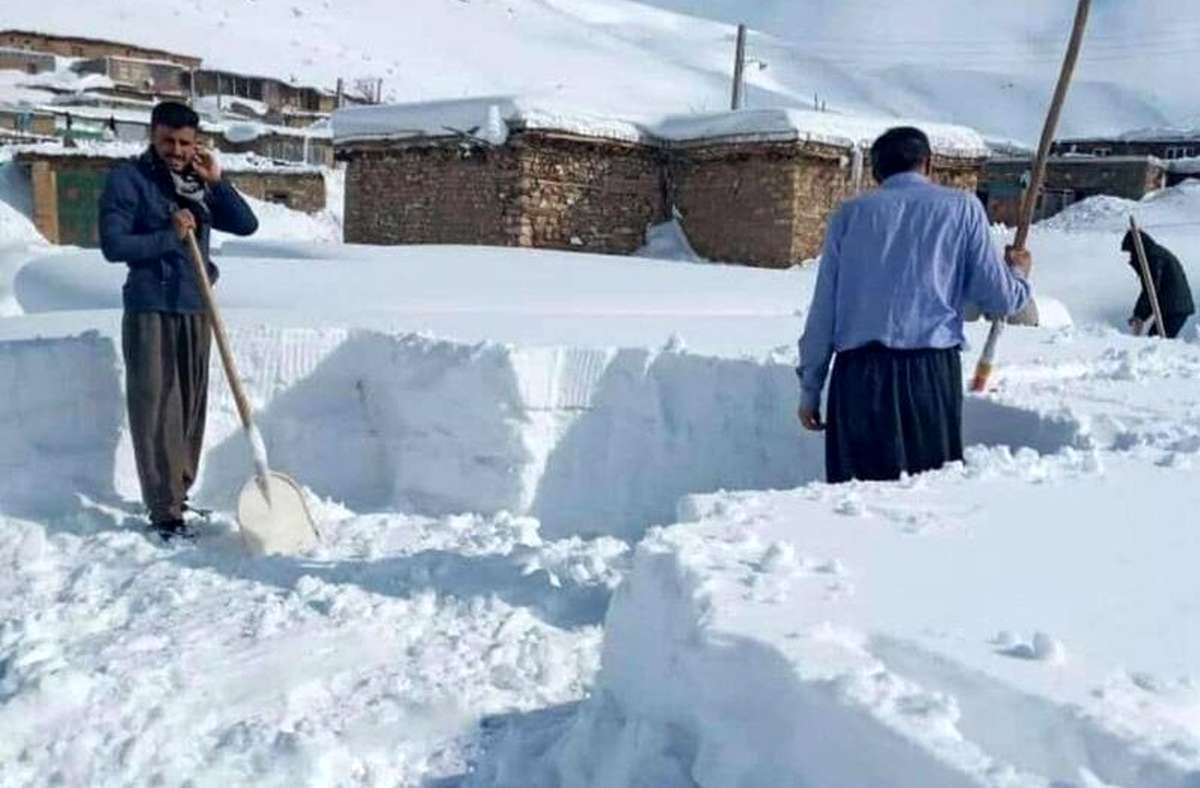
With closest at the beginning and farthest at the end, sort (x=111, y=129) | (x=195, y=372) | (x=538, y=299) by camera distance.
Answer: (x=195, y=372)
(x=538, y=299)
(x=111, y=129)

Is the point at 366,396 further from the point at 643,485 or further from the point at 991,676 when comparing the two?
the point at 991,676

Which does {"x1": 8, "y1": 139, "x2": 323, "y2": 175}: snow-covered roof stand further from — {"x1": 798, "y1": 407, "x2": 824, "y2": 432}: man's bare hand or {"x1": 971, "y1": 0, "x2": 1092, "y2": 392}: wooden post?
{"x1": 798, "y1": 407, "x2": 824, "y2": 432}: man's bare hand

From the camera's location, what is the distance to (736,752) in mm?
1701

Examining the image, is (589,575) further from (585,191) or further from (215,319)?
(585,191)

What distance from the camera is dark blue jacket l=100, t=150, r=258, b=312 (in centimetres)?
392

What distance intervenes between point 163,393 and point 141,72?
4566 centimetres

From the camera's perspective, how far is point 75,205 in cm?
2195

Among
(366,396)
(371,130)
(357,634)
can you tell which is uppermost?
(371,130)

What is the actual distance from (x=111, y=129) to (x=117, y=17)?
31182 millimetres

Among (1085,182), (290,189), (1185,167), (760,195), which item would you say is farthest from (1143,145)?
(760,195)

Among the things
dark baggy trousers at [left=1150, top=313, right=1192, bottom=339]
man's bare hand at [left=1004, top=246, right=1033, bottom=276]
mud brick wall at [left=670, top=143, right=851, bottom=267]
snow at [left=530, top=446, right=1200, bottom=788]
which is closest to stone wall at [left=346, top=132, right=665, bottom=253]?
mud brick wall at [left=670, top=143, right=851, bottom=267]

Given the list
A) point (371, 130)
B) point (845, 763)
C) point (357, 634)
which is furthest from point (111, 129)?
point (845, 763)

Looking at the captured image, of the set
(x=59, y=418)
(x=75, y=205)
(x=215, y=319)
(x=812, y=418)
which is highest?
(x=75, y=205)

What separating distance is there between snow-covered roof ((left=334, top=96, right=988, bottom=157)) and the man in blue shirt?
8047 millimetres
